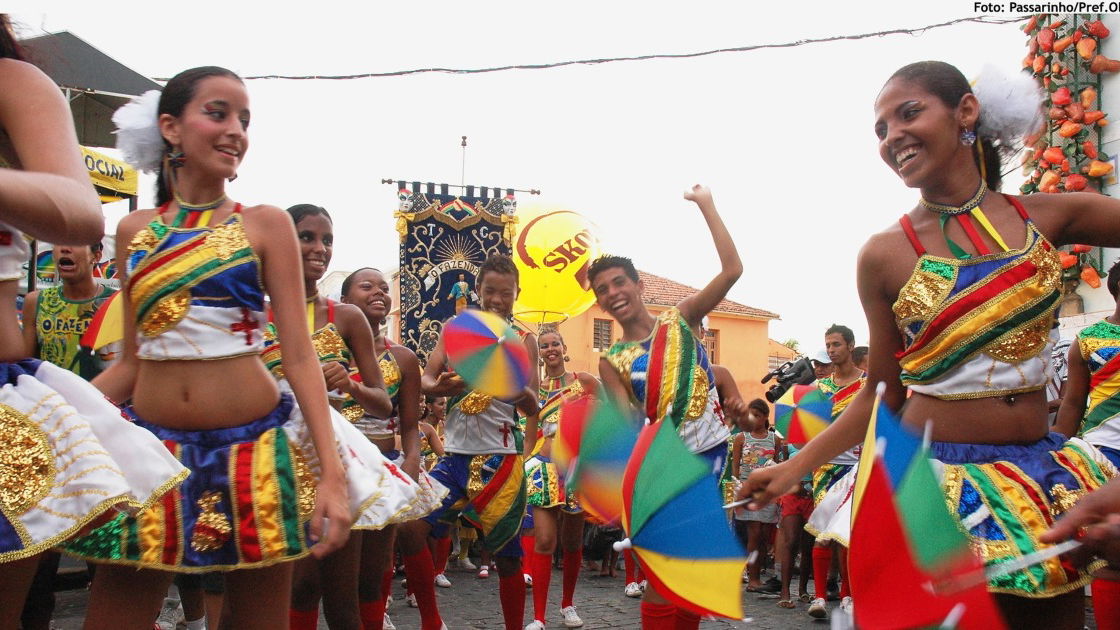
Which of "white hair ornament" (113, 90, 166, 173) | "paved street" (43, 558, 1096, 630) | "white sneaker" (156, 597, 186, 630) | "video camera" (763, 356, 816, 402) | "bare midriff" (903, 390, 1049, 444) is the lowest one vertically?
"paved street" (43, 558, 1096, 630)

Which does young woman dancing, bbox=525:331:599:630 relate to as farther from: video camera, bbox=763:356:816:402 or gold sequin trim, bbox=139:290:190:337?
gold sequin trim, bbox=139:290:190:337

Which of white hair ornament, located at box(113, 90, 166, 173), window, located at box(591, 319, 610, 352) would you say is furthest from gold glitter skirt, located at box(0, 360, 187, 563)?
window, located at box(591, 319, 610, 352)

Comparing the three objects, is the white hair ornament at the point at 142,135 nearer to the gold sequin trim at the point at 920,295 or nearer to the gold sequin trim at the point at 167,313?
the gold sequin trim at the point at 167,313

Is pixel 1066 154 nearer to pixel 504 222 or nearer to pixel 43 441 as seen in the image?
pixel 504 222

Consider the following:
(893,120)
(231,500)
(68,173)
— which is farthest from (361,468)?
(893,120)

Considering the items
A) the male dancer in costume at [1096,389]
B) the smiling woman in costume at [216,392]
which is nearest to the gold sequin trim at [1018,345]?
the smiling woman in costume at [216,392]

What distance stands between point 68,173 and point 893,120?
2.09 metres

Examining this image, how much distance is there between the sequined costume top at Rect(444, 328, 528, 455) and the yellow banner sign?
195 inches

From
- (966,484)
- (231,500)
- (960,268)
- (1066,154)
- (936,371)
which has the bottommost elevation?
(231,500)

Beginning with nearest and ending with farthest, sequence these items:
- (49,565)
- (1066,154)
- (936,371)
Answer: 1. (936,371)
2. (49,565)
3. (1066,154)

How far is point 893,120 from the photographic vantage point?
2.69 m

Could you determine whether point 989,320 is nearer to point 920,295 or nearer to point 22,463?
point 920,295

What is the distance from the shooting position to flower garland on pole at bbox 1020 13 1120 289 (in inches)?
336

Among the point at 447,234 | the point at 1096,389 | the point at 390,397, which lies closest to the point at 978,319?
the point at 1096,389
